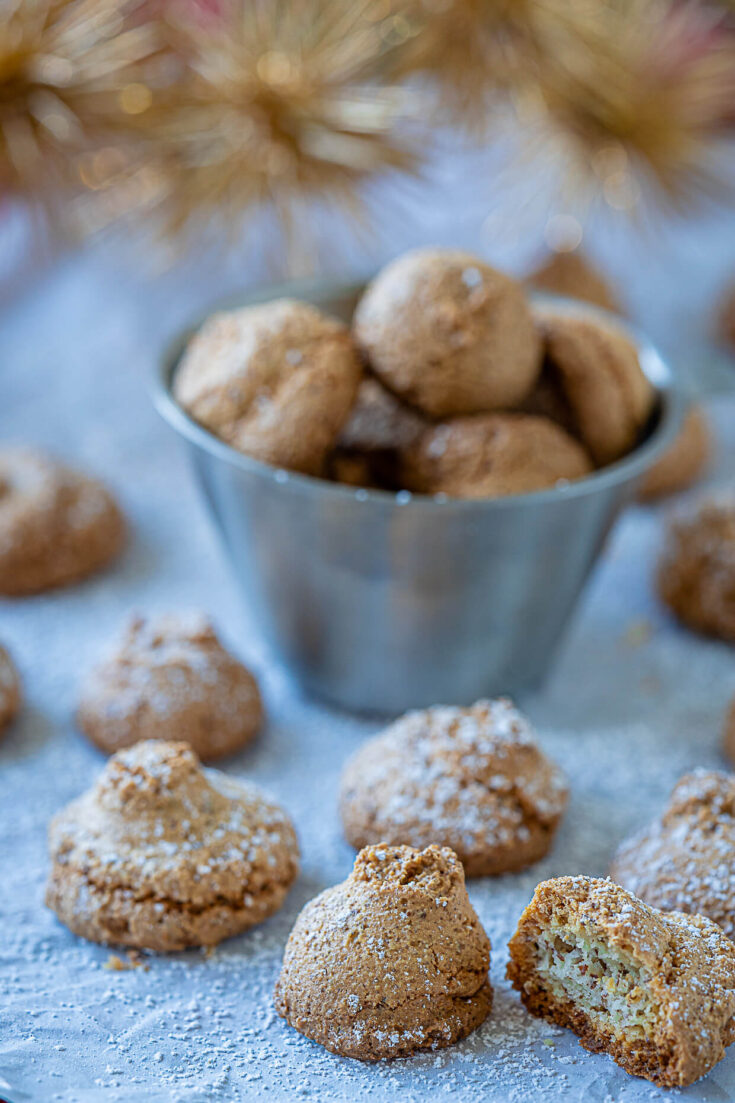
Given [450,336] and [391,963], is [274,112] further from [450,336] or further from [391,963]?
[391,963]

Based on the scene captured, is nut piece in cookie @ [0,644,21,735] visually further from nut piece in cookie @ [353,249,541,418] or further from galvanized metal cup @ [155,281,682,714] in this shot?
nut piece in cookie @ [353,249,541,418]

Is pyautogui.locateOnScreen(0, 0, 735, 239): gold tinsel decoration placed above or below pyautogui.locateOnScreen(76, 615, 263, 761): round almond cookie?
above

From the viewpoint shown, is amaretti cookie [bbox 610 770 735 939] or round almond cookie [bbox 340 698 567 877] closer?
amaretti cookie [bbox 610 770 735 939]

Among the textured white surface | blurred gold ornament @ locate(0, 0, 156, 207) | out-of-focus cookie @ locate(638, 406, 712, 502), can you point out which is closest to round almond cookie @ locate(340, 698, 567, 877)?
the textured white surface

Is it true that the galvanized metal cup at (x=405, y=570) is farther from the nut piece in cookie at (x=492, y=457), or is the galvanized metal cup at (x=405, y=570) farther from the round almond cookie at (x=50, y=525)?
the round almond cookie at (x=50, y=525)

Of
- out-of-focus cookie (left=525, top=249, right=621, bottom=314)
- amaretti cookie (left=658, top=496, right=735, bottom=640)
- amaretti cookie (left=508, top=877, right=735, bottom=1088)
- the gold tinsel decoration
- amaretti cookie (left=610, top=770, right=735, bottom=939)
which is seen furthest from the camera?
out-of-focus cookie (left=525, top=249, right=621, bottom=314)

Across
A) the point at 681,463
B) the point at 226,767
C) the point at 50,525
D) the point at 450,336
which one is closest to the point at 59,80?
the point at 50,525
